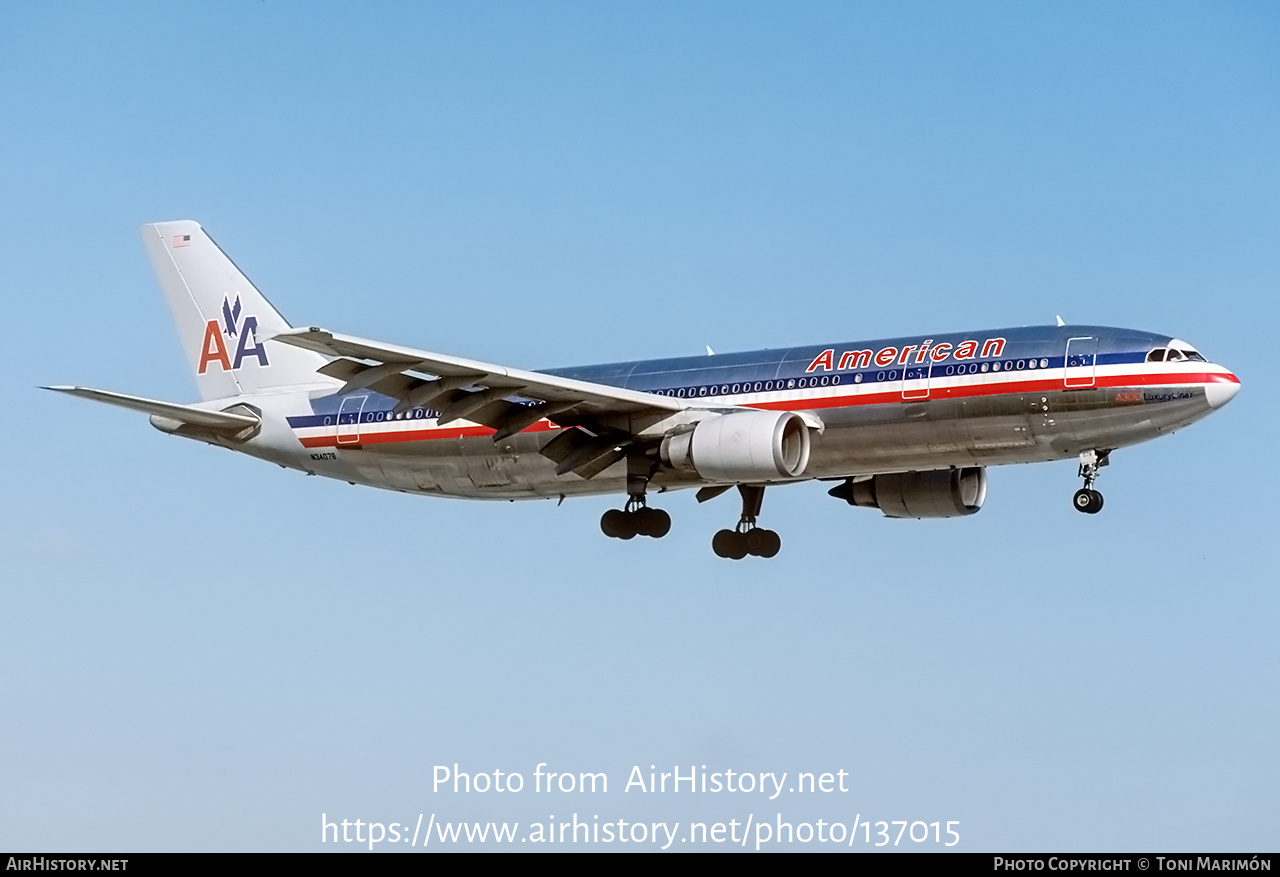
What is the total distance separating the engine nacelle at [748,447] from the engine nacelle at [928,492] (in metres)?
5.14

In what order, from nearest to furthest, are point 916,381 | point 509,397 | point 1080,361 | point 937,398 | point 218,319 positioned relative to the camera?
point 1080,361 < point 937,398 < point 916,381 < point 509,397 < point 218,319

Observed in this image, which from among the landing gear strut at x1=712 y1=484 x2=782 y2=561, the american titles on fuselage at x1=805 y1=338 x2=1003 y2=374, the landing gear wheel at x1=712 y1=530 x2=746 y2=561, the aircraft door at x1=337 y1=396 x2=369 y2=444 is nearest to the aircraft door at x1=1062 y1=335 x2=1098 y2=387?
the american titles on fuselage at x1=805 y1=338 x2=1003 y2=374

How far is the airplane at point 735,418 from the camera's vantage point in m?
40.3

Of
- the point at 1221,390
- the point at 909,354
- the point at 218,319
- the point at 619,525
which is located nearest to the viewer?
the point at 1221,390

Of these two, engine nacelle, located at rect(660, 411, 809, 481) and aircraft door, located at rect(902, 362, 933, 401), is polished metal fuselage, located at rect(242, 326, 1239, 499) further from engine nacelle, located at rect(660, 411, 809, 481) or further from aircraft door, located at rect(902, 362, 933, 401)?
engine nacelle, located at rect(660, 411, 809, 481)

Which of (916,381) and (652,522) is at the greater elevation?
(916,381)

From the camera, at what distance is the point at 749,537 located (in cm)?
4681

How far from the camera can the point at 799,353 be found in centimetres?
4338

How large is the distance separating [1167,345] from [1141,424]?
6.00 feet

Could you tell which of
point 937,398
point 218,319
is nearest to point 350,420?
point 218,319

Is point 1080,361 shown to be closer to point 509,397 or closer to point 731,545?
point 731,545

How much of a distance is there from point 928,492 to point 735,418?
276 inches
